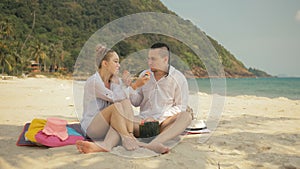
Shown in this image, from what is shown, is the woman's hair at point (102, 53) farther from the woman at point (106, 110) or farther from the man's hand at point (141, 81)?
the man's hand at point (141, 81)

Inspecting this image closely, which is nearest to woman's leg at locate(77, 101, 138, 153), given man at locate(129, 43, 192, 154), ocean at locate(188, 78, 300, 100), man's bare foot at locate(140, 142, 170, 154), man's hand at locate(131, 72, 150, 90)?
man's bare foot at locate(140, 142, 170, 154)

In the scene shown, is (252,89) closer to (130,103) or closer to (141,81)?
(141,81)

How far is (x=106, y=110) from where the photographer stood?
3020mm

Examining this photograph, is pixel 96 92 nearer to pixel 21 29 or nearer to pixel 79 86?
pixel 79 86

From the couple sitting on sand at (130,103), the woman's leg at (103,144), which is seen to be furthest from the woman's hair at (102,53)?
the woman's leg at (103,144)

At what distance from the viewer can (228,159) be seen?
2.83m

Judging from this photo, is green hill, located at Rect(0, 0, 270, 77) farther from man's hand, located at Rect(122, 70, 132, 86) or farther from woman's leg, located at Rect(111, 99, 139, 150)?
woman's leg, located at Rect(111, 99, 139, 150)

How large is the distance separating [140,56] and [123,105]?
1200mm

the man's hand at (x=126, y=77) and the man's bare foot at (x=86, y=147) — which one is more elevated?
the man's hand at (x=126, y=77)

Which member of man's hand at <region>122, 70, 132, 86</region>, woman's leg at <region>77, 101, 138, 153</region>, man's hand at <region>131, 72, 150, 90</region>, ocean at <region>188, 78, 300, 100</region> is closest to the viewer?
woman's leg at <region>77, 101, 138, 153</region>

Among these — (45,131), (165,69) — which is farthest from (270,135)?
(45,131)

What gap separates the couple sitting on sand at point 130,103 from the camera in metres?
3.00

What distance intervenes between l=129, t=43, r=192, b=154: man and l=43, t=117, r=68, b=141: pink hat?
0.87m

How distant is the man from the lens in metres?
3.34
